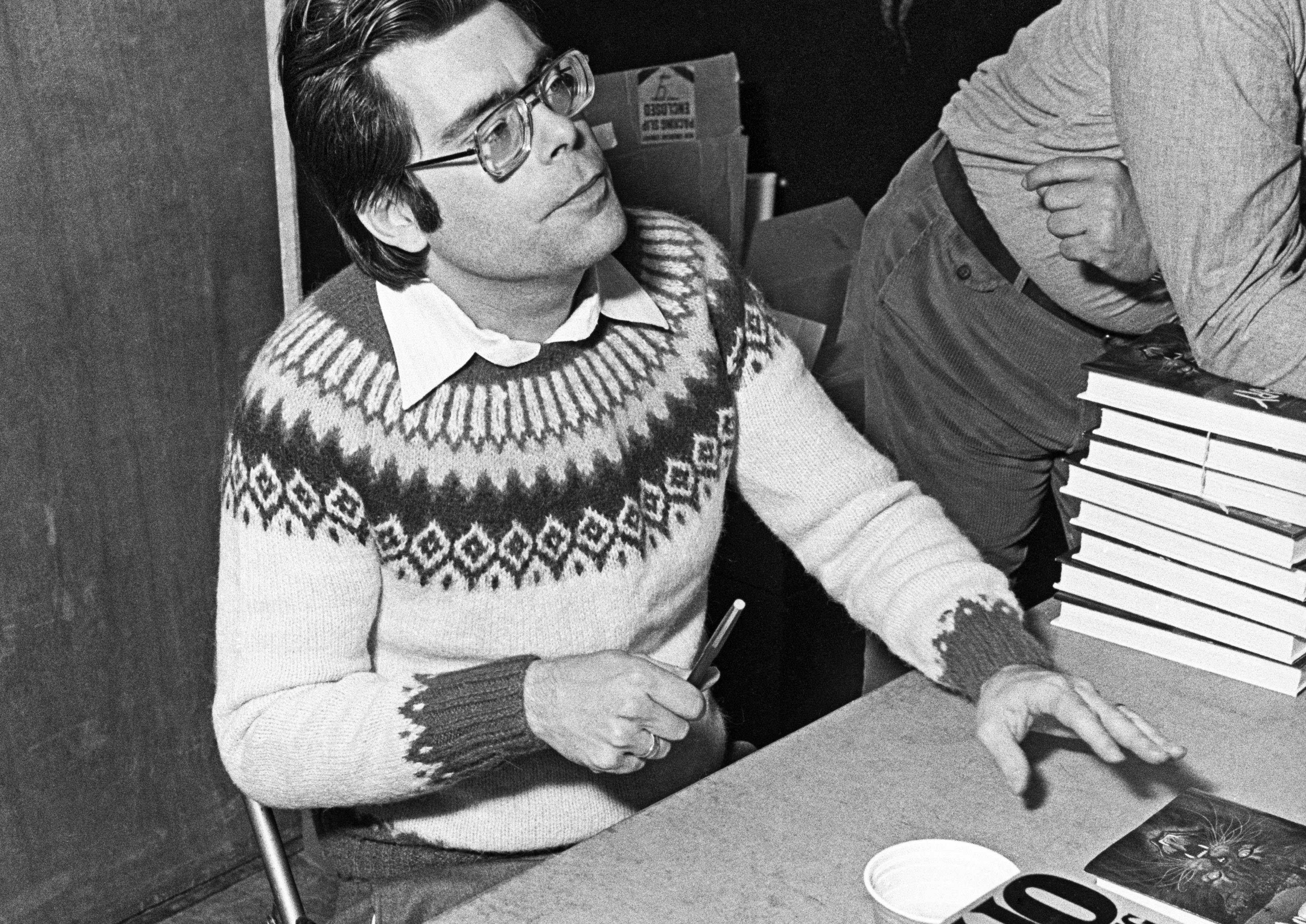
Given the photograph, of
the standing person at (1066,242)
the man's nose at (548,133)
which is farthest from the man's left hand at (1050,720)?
the man's nose at (548,133)

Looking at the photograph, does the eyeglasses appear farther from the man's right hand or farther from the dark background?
the dark background

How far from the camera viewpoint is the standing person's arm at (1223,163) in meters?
1.34

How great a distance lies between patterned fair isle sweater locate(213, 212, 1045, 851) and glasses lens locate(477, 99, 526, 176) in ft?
0.59

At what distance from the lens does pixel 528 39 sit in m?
1.38

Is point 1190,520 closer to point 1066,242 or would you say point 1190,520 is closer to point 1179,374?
point 1179,374

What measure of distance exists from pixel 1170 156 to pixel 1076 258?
0.27 m

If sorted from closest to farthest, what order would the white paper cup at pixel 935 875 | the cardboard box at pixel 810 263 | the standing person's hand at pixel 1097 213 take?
the white paper cup at pixel 935 875
the standing person's hand at pixel 1097 213
the cardboard box at pixel 810 263

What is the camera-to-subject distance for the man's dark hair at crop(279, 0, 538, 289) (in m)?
1.30

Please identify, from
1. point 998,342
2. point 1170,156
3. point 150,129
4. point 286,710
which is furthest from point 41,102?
point 1170,156

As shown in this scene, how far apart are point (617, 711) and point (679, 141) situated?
138 centimetres

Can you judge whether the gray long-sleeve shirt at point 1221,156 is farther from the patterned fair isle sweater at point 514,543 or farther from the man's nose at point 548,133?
the man's nose at point 548,133

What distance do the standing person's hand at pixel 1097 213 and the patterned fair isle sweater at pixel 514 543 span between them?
0.32 metres

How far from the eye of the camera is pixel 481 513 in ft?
4.57

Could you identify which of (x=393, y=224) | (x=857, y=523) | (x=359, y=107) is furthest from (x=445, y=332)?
(x=857, y=523)
